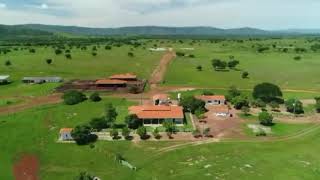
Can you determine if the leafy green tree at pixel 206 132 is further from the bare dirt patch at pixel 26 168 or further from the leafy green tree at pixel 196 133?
the bare dirt patch at pixel 26 168

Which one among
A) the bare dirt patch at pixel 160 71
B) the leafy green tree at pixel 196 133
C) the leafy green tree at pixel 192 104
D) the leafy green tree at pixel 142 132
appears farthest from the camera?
the bare dirt patch at pixel 160 71

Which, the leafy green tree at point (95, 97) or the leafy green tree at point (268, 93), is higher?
the leafy green tree at point (268, 93)

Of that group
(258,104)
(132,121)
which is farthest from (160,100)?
(258,104)

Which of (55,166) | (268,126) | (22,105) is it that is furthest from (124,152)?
(22,105)

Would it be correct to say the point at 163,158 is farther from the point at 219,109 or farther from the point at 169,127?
the point at 219,109

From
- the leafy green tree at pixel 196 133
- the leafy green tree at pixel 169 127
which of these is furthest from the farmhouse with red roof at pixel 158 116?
the leafy green tree at pixel 196 133

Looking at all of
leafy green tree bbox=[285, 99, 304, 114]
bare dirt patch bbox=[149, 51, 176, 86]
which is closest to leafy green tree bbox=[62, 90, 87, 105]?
bare dirt patch bbox=[149, 51, 176, 86]
